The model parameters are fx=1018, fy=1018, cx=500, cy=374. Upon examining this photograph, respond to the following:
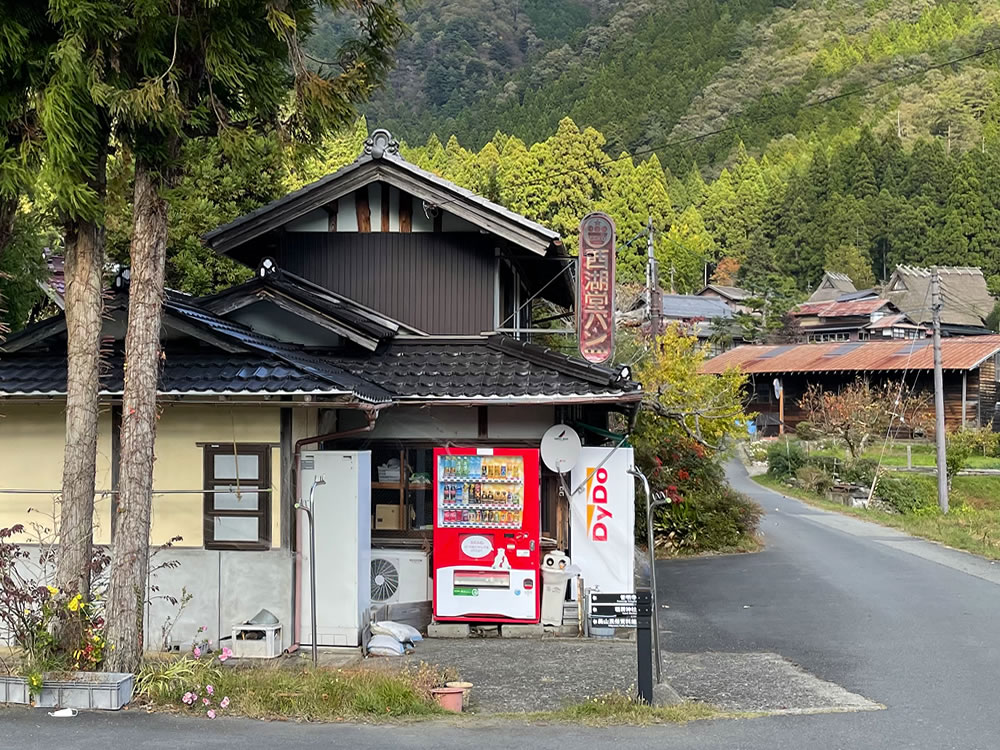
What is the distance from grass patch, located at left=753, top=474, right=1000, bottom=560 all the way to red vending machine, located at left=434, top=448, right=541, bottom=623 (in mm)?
12256

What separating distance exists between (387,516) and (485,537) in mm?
1338

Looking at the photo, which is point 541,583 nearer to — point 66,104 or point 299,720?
point 299,720

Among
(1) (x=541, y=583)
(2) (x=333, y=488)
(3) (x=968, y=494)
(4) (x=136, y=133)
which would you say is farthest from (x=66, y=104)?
(3) (x=968, y=494)

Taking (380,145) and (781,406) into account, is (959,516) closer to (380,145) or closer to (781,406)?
(781,406)

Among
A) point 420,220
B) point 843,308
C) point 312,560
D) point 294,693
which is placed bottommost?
point 294,693

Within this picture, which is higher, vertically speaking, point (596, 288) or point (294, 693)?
point (596, 288)

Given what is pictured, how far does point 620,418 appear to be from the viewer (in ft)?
66.7

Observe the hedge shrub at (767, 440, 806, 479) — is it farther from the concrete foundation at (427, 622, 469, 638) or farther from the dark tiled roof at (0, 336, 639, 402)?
the concrete foundation at (427, 622, 469, 638)

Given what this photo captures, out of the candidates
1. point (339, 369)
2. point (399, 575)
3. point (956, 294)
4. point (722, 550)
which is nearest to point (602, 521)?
point (399, 575)

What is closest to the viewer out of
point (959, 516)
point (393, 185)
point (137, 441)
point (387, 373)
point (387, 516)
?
point (137, 441)

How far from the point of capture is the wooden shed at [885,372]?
42125 mm

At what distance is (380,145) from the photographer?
1268 centimetres

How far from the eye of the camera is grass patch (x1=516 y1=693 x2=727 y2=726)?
24.6 feet

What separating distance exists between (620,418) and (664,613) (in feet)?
24.3
